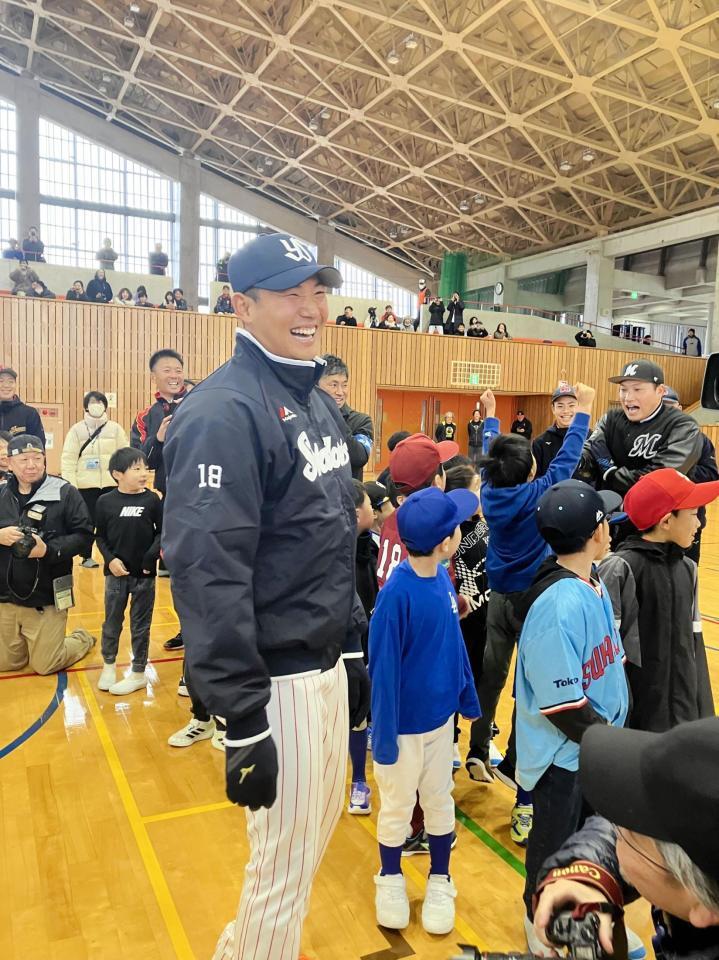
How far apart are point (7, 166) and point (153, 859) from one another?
78.0 feet

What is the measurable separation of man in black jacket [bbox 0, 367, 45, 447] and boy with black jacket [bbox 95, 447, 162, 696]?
2.49 meters

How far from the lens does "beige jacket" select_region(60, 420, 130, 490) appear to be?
23.5ft

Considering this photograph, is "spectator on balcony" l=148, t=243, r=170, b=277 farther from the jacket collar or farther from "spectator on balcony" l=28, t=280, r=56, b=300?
the jacket collar

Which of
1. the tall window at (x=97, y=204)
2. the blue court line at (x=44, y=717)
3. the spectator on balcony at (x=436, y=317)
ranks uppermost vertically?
Result: the tall window at (x=97, y=204)

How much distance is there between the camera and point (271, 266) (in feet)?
5.24

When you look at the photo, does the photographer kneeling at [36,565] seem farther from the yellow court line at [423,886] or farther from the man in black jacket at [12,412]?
the yellow court line at [423,886]

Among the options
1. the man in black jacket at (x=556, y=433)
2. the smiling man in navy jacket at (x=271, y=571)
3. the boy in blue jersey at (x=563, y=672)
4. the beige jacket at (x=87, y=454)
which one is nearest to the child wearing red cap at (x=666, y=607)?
the boy in blue jersey at (x=563, y=672)

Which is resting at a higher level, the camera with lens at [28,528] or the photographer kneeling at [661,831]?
the photographer kneeling at [661,831]

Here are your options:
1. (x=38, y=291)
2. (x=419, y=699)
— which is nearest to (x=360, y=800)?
(x=419, y=699)

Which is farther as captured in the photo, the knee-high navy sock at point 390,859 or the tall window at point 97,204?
the tall window at point 97,204

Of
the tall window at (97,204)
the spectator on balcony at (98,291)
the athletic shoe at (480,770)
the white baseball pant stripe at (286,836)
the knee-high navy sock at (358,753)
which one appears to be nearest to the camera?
the white baseball pant stripe at (286,836)

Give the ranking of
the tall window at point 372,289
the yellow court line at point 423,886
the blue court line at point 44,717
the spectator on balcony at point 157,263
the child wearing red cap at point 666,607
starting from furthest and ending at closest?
the tall window at point 372,289, the spectator on balcony at point 157,263, the blue court line at point 44,717, the child wearing red cap at point 666,607, the yellow court line at point 423,886

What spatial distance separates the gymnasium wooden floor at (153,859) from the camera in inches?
86.4

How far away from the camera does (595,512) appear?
2111 mm
